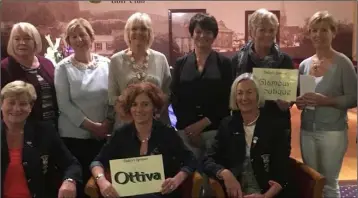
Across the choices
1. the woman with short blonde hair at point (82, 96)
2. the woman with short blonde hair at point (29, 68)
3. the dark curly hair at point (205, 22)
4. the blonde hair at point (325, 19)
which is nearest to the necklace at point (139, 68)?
the woman with short blonde hair at point (82, 96)

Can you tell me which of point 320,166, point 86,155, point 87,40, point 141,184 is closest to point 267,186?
point 320,166

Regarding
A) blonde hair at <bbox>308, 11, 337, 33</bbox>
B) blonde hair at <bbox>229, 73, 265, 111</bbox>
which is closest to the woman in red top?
blonde hair at <bbox>229, 73, 265, 111</bbox>

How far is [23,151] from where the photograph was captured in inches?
93.8

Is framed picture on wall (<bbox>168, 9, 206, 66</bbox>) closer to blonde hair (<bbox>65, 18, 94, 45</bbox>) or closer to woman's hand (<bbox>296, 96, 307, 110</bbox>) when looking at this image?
blonde hair (<bbox>65, 18, 94, 45</bbox>)

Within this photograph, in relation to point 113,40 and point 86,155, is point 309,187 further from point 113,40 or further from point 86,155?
point 113,40

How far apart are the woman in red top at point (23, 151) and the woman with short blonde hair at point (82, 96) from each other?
33 centimetres

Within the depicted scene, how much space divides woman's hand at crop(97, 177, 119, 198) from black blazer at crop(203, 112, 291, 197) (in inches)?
22.0

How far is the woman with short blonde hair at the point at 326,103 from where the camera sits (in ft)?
8.96

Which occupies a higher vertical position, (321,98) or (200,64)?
(200,64)

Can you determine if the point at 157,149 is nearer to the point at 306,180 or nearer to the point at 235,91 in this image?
the point at 235,91

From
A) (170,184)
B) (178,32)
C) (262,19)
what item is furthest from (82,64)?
(178,32)

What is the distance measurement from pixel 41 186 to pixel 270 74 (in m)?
1.55

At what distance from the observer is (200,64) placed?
287 cm

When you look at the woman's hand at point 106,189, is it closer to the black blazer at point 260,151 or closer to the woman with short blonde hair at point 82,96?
the woman with short blonde hair at point 82,96
